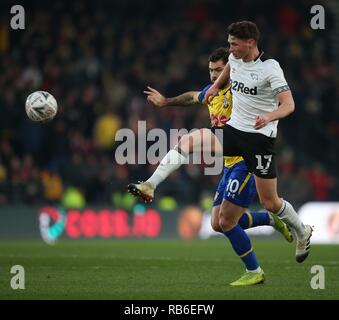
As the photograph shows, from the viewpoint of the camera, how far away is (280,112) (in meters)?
9.22

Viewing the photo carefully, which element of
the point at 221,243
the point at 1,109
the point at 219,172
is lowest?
the point at 221,243

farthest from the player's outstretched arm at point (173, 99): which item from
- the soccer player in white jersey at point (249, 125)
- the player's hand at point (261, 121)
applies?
the player's hand at point (261, 121)

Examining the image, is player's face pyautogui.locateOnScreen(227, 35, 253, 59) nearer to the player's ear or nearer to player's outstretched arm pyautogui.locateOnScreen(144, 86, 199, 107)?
the player's ear

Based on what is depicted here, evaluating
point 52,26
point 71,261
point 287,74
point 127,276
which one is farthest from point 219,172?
point 127,276

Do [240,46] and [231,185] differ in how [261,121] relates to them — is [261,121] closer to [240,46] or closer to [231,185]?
[240,46]

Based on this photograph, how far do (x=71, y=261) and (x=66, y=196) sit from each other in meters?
6.84

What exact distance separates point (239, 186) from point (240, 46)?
149 centimetres

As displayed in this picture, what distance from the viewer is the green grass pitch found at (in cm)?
920

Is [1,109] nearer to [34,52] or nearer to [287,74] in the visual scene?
[34,52]

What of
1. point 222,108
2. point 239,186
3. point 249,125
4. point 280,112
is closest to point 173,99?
point 222,108

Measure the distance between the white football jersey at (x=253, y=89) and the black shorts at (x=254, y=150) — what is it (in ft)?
0.22

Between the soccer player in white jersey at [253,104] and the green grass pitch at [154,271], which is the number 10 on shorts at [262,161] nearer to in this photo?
the soccer player in white jersey at [253,104]
